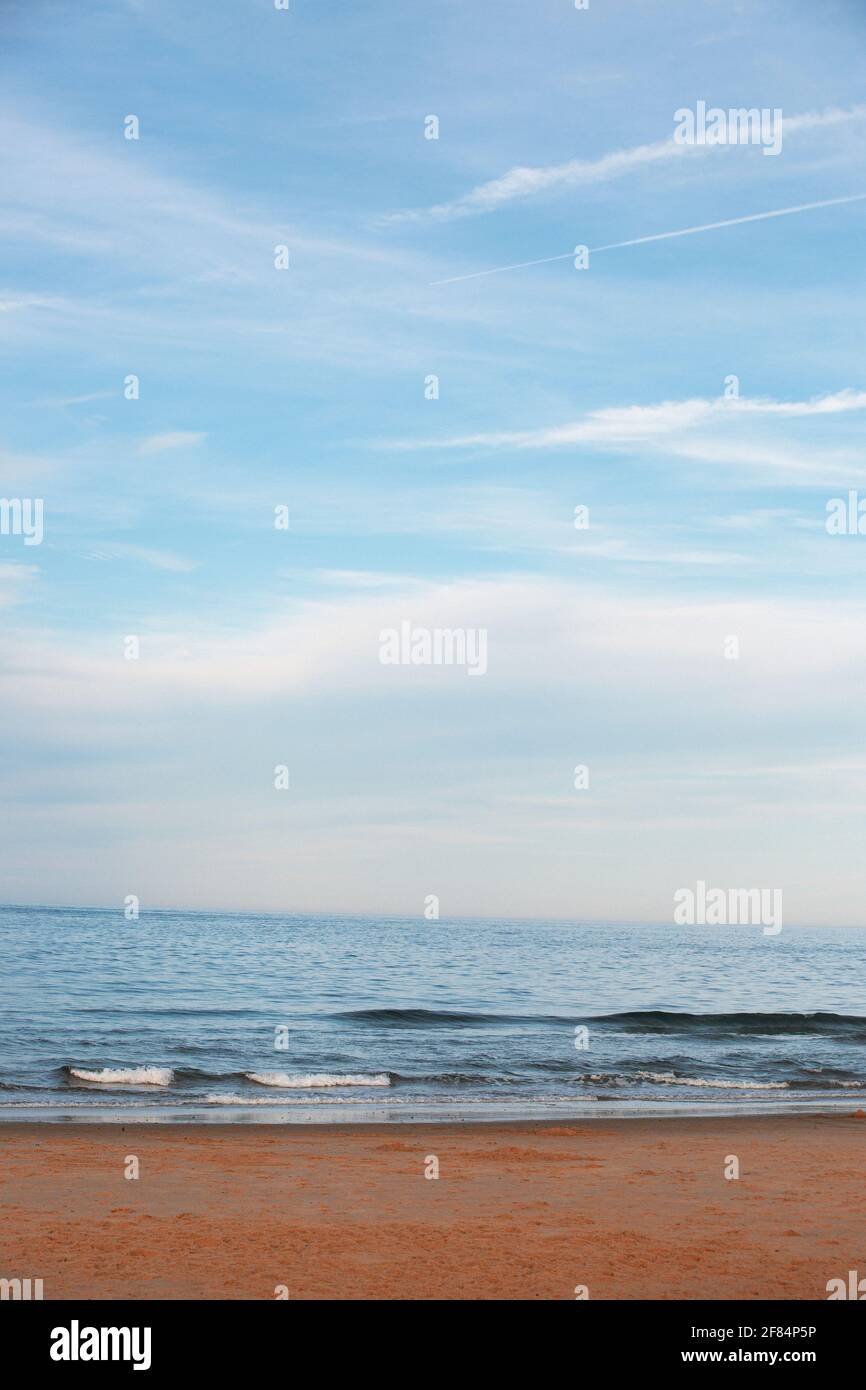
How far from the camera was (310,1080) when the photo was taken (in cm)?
2122

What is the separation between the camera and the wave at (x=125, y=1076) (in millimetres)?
20328

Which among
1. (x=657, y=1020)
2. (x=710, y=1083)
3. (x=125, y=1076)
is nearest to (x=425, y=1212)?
(x=125, y=1076)

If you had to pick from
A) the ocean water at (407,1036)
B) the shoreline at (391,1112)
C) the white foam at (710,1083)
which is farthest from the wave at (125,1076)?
the white foam at (710,1083)

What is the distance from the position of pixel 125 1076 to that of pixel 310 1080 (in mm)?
3405

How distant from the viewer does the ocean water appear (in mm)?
19531

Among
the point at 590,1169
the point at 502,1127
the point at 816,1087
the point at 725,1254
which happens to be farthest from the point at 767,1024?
the point at 725,1254

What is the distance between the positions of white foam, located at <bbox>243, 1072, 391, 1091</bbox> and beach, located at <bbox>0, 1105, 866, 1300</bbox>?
4511 mm

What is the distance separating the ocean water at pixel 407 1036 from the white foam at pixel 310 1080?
0.23ft

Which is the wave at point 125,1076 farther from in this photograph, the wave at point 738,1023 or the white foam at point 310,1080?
the wave at point 738,1023

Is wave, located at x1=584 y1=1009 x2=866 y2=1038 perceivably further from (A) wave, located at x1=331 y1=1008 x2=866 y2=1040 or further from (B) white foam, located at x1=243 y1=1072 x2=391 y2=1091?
(B) white foam, located at x1=243 y1=1072 x2=391 y2=1091

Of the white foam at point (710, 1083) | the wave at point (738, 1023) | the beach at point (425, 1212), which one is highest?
the beach at point (425, 1212)

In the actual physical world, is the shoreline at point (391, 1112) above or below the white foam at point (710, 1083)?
above
